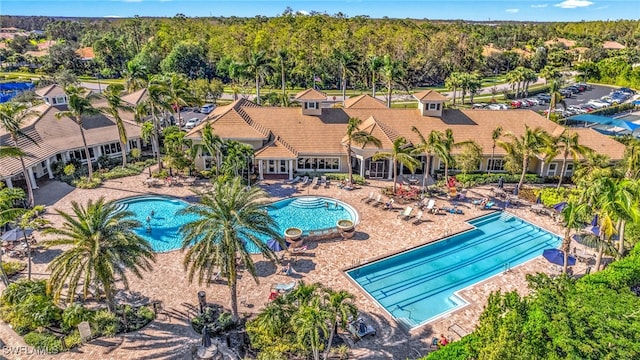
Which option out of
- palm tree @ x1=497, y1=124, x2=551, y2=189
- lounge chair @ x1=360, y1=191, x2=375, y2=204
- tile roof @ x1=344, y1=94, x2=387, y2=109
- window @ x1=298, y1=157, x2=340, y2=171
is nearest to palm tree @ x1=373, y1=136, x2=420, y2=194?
lounge chair @ x1=360, y1=191, x2=375, y2=204

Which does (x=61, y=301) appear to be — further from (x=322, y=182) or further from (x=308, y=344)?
(x=322, y=182)

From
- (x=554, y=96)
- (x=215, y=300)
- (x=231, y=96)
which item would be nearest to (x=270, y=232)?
(x=215, y=300)

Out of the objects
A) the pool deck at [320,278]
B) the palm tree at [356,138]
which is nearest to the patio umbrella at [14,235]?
the pool deck at [320,278]

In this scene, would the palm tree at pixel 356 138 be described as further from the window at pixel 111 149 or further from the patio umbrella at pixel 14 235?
the window at pixel 111 149

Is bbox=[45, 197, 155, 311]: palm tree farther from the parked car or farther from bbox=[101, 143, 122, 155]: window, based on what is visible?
the parked car

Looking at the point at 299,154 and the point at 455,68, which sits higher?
the point at 455,68

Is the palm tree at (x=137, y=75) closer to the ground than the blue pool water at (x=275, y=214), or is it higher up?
higher up
